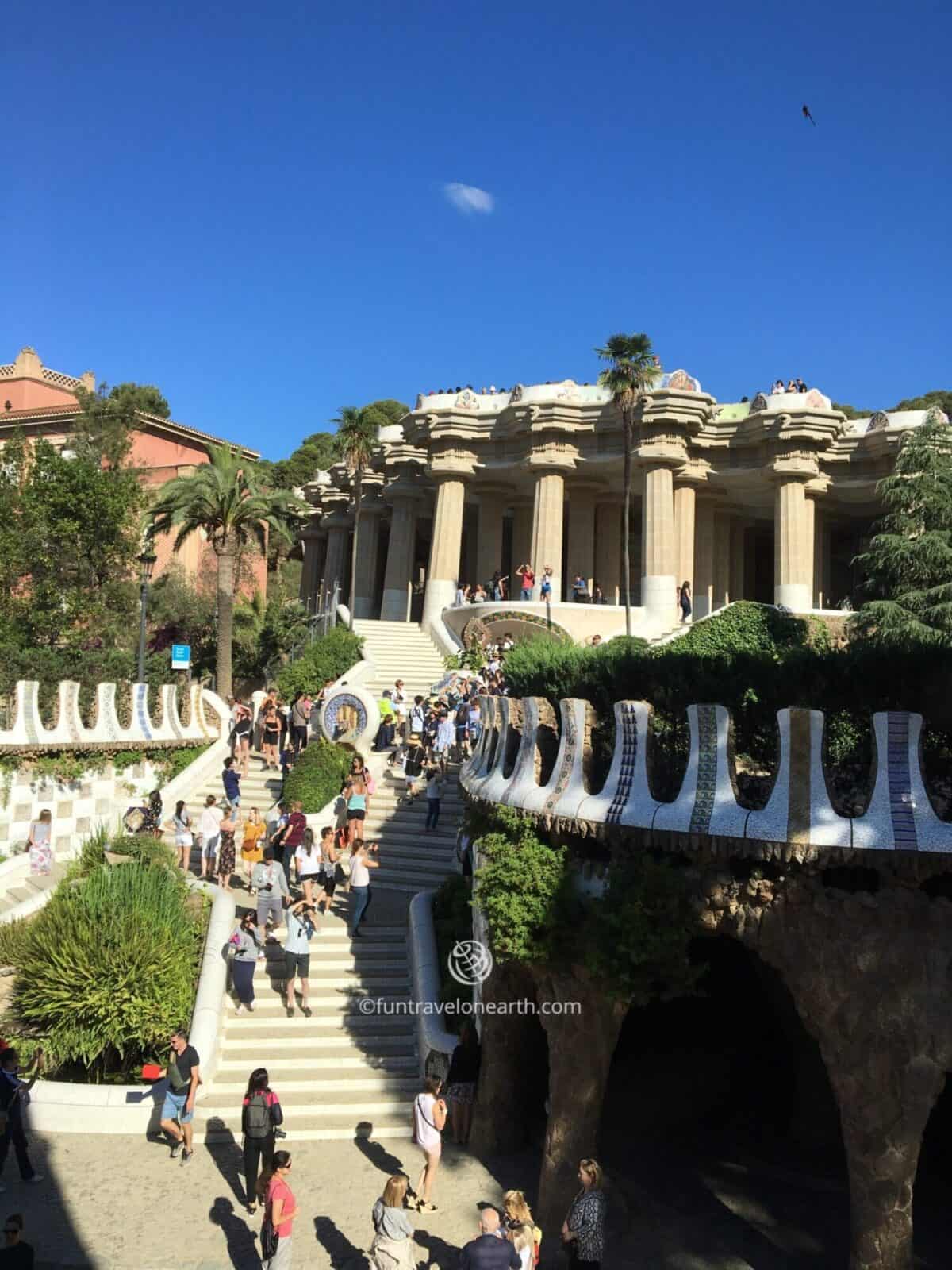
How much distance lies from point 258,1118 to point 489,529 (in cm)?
3114

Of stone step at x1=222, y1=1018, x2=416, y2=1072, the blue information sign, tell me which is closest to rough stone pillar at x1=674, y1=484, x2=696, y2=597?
the blue information sign

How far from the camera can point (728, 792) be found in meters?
8.46

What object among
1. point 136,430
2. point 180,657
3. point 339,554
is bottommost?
point 180,657

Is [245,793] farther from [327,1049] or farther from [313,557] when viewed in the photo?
[313,557]

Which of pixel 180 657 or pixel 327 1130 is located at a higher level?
pixel 180 657

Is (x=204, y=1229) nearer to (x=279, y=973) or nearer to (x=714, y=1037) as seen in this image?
(x=279, y=973)

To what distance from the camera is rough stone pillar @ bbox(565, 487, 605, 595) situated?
1518 inches

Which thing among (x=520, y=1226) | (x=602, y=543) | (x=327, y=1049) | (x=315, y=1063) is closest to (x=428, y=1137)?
(x=520, y=1226)

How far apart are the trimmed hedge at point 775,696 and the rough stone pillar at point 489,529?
28.2 metres

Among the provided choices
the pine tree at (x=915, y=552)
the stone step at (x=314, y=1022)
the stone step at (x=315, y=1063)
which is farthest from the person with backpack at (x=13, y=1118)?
the pine tree at (x=915, y=552)

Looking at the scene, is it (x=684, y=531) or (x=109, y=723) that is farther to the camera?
(x=684, y=531)

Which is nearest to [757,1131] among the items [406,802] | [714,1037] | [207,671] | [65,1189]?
[714,1037]

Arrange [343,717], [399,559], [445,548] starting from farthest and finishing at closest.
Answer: [399,559]
[445,548]
[343,717]

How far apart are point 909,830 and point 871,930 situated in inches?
34.2
